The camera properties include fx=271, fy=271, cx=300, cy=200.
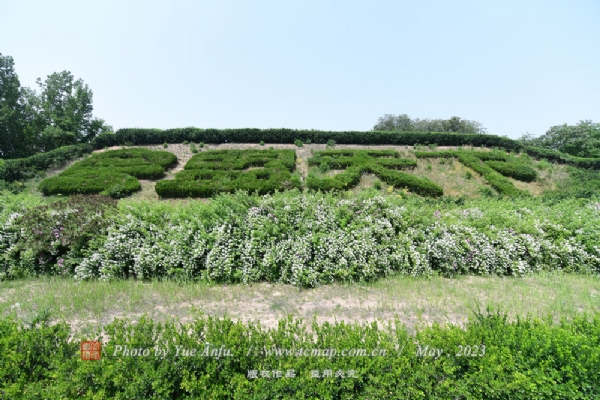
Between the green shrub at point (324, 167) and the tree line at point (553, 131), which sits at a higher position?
the tree line at point (553, 131)

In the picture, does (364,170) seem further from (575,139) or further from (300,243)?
(575,139)

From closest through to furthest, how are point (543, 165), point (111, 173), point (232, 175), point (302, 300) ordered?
point (302, 300), point (232, 175), point (111, 173), point (543, 165)

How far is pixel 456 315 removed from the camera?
11.7 ft

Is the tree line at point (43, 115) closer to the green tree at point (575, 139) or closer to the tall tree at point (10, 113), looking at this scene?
the tall tree at point (10, 113)

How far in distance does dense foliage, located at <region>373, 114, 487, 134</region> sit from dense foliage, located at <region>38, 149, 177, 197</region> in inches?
1312

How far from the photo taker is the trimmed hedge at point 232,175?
35.8 feet

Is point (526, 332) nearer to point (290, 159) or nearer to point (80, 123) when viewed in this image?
point (290, 159)

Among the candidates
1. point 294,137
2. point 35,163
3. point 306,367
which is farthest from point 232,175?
point 35,163

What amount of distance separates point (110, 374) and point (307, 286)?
9.85ft

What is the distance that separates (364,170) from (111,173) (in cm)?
1209

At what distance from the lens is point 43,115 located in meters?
27.7

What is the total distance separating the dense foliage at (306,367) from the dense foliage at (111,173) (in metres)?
10.3

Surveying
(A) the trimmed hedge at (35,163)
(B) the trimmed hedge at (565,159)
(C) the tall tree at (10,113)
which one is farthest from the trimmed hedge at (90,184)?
(B) the trimmed hedge at (565,159)

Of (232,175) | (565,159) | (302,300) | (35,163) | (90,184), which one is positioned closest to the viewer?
(302,300)
